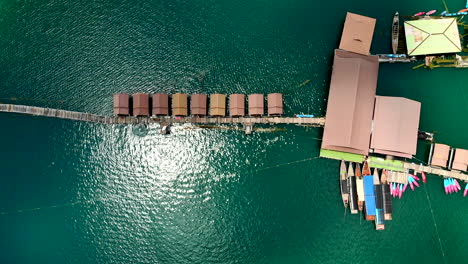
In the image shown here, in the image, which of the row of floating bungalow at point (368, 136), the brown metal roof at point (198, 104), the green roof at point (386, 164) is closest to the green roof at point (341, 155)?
the row of floating bungalow at point (368, 136)

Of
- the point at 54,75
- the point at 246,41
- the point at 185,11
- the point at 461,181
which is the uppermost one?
the point at 185,11

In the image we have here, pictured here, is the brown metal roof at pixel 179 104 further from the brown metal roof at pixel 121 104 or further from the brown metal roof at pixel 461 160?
the brown metal roof at pixel 461 160

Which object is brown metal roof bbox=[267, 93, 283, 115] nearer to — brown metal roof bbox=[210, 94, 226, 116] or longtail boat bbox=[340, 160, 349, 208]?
brown metal roof bbox=[210, 94, 226, 116]

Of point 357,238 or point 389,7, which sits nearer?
point 357,238

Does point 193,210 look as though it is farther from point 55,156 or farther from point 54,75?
point 54,75

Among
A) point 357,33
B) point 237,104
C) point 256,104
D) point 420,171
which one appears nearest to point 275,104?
point 256,104

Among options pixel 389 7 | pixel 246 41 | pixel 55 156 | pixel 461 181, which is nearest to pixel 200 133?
pixel 246 41
